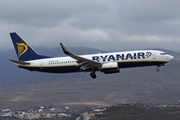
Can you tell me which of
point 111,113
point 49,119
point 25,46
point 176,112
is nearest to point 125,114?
point 111,113

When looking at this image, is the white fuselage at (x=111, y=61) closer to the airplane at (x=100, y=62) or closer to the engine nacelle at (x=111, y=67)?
the airplane at (x=100, y=62)

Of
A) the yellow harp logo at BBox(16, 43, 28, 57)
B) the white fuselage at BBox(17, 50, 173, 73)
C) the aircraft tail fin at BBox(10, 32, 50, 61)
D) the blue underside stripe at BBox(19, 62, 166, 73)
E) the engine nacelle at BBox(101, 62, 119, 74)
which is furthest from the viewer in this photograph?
the yellow harp logo at BBox(16, 43, 28, 57)

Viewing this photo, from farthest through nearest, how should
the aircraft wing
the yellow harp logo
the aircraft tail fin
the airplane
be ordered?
the yellow harp logo, the aircraft tail fin, the airplane, the aircraft wing

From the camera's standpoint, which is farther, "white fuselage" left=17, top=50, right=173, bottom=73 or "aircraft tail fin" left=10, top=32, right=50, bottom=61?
"aircraft tail fin" left=10, top=32, right=50, bottom=61

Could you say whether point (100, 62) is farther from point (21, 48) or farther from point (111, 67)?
A: point (21, 48)

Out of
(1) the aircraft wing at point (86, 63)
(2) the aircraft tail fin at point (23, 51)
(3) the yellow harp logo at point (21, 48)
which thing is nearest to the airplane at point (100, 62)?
(1) the aircraft wing at point (86, 63)

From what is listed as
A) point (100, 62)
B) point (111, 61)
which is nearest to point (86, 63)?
point (100, 62)

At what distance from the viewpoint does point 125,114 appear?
482ft

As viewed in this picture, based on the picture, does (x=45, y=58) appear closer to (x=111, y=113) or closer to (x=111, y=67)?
(x=111, y=67)

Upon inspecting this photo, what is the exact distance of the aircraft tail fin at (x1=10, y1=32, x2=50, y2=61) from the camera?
8475 cm

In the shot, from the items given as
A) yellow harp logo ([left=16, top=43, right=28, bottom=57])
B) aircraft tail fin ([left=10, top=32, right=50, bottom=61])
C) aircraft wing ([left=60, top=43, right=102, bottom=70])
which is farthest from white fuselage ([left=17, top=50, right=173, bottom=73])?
yellow harp logo ([left=16, top=43, right=28, bottom=57])

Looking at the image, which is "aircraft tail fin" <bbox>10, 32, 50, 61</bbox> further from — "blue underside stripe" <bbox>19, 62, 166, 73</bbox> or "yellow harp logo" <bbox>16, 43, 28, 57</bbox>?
"blue underside stripe" <bbox>19, 62, 166, 73</bbox>

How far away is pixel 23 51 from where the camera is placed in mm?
85562

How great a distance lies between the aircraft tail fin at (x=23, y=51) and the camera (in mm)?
84750
